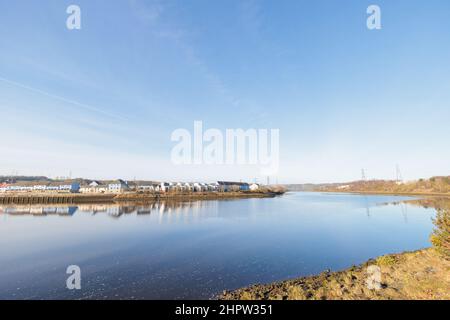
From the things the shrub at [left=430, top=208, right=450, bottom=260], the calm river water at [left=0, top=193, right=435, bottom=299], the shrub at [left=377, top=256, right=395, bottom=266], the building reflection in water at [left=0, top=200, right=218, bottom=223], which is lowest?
the building reflection in water at [left=0, top=200, right=218, bottom=223]

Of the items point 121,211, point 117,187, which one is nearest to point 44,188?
point 117,187

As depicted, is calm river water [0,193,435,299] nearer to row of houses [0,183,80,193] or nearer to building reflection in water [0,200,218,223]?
building reflection in water [0,200,218,223]

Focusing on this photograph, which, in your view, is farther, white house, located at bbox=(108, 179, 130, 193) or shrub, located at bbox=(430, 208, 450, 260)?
white house, located at bbox=(108, 179, 130, 193)

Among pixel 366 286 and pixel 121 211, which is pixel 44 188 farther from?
pixel 366 286

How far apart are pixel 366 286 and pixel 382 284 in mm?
1033

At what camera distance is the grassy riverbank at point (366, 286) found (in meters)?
11.0

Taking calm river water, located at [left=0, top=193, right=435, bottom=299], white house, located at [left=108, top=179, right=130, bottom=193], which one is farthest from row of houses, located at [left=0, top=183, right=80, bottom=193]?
calm river water, located at [left=0, top=193, right=435, bottom=299]

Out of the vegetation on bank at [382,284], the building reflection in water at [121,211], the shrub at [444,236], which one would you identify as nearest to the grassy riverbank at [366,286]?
the vegetation on bank at [382,284]

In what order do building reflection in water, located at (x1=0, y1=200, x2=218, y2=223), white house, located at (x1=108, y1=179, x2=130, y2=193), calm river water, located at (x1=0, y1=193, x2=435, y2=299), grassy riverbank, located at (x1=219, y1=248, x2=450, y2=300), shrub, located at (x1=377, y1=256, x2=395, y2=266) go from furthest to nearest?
1. white house, located at (x1=108, y1=179, x2=130, y2=193)
2. building reflection in water, located at (x1=0, y1=200, x2=218, y2=223)
3. shrub, located at (x1=377, y1=256, x2=395, y2=266)
4. calm river water, located at (x1=0, y1=193, x2=435, y2=299)
5. grassy riverbank, located at (x1=219, y1=248, x2=450, y2=300)

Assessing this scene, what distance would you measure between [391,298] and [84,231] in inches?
1417

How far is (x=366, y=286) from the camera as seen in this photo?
1235 centimetres

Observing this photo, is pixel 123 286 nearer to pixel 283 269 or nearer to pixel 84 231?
pixel 283 269

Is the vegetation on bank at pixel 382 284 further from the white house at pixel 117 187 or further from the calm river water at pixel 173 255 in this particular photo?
the white house at pixel 117 187

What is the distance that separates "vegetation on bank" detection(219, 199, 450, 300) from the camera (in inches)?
436
